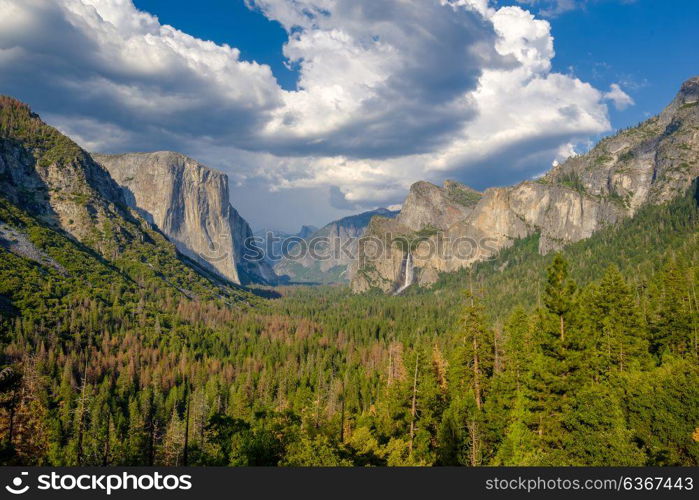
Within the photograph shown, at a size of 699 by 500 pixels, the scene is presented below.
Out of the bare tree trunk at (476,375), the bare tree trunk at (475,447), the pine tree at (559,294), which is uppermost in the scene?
the pine tree at (559,294)

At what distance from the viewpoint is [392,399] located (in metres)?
41.1

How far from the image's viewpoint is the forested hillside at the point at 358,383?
28703mm

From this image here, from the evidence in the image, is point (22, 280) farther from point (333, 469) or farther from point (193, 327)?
point (333, 469)

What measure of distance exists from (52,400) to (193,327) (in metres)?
72.0

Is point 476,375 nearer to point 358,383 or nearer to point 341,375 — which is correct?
point 358,383

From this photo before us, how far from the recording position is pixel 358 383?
9550 cm

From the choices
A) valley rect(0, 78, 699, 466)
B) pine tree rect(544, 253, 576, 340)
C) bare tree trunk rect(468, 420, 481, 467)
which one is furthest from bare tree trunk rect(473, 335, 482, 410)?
pine tree rect(544, 253, 576, 340)

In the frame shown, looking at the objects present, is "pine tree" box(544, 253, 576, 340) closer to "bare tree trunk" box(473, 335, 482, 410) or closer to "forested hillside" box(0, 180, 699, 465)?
"forested hillside" box(0, 180, 699, 465)

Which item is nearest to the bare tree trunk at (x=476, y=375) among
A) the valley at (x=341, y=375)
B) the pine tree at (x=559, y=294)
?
the valley at (x=341, y=375)

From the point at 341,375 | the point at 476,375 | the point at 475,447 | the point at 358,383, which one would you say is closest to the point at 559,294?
the point at 476,375

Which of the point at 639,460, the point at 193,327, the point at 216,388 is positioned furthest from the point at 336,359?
the point at 639,460

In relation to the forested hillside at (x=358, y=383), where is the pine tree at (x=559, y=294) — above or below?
above

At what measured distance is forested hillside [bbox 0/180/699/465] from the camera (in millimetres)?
28703

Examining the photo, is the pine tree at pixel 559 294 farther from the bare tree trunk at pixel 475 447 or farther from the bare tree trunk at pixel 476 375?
the bare tree trunk at pixel 475 447
